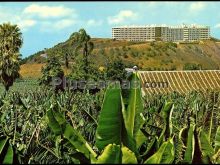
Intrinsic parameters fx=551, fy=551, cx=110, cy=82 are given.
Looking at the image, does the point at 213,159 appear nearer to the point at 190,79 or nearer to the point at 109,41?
the point at 190,79

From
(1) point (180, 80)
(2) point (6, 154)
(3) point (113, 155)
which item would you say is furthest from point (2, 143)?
(1) point (180, 80)

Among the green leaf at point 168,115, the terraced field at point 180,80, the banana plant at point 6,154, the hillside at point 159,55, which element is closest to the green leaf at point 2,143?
the banana plant at point 6,154

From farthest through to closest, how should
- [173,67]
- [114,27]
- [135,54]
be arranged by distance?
[114,27] → [135,54] → [173,67]

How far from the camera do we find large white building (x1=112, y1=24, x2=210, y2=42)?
17475cm

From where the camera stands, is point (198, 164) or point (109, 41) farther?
point (109, 41)

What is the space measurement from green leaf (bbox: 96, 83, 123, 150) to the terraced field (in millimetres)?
18898

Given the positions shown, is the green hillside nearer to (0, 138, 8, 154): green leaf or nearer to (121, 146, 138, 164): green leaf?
(0, 138, 8, 154): green leaf

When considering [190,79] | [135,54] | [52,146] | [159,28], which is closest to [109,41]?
[135,54]

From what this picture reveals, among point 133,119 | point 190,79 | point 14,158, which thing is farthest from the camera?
point 190,79

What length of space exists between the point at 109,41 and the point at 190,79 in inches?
4566

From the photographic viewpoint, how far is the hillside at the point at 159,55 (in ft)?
379

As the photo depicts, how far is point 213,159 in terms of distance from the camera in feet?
8.52

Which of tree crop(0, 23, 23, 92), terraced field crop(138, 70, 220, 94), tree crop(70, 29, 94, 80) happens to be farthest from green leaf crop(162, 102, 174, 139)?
tree crop(0, 23, 23, 92)

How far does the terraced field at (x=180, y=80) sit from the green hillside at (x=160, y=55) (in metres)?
85.1
